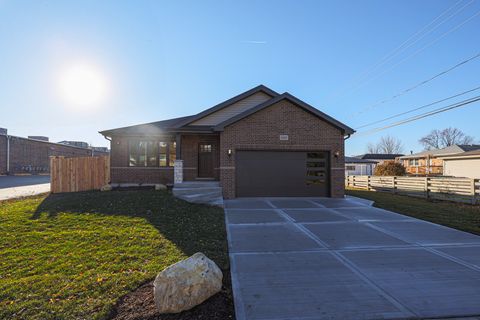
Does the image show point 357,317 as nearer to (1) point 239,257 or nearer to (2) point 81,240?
(1) point 239,257

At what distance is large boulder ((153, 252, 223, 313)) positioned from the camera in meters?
3.01

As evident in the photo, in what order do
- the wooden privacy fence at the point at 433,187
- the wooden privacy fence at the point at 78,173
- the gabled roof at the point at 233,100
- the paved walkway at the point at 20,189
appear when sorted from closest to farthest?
the wooden privacy fence at the point at 433,187 < the wooden privacy fence at the point at 78,173 < the paved walkway at the point at 20,189 < the gabled roof at the point at 233,100

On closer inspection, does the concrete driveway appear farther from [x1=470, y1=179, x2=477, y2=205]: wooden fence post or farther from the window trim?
the window trim

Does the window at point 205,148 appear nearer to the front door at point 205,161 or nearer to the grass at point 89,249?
the front door at point 205,161

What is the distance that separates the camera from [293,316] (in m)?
2.92

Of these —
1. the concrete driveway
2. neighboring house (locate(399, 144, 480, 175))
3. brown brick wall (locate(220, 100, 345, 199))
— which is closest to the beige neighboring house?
neighboring house (locate(399, 144, 480, 175))

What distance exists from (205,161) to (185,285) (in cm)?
1129

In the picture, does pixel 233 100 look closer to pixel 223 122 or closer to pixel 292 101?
pixel 223 122

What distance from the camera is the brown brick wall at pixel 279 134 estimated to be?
11.8 meters

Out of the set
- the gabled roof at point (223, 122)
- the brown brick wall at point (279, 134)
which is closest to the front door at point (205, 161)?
the gabled roof at point (223, 122)

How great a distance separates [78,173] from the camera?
516 inches

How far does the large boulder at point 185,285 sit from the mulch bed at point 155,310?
2.9 inches

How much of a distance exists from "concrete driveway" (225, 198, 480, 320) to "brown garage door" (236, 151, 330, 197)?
14.6ft

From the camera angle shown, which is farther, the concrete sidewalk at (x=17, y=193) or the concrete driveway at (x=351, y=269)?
the concrete sidewalk at (x=17, y=193)
